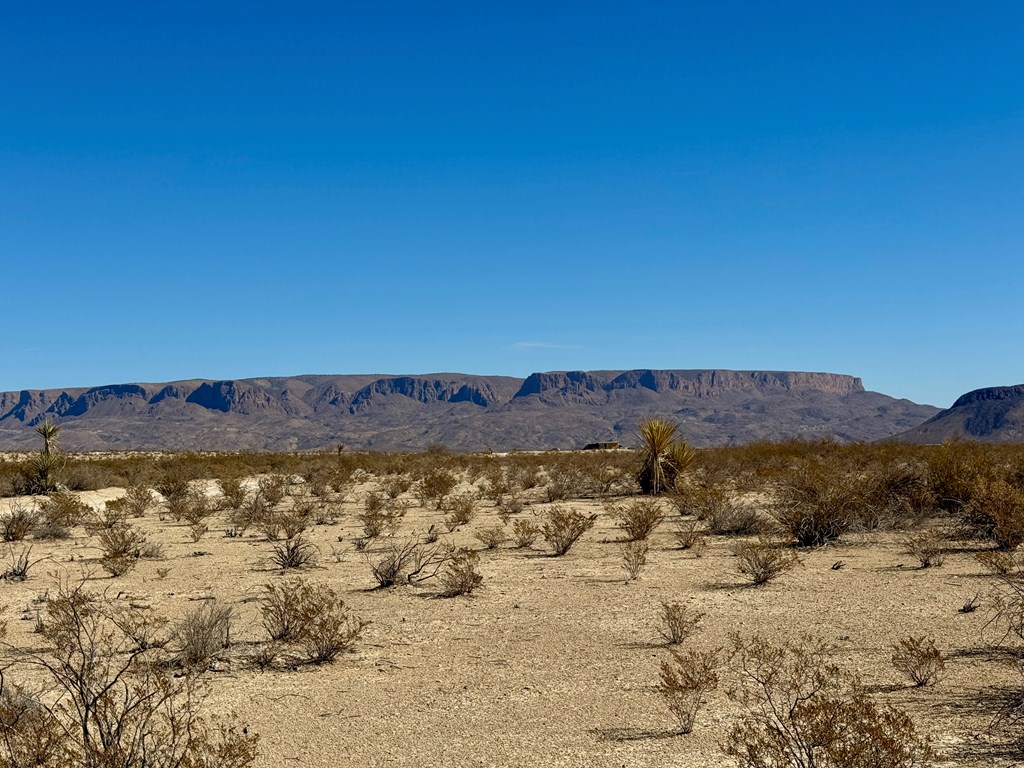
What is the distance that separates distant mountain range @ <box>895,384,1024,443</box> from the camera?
99.8m

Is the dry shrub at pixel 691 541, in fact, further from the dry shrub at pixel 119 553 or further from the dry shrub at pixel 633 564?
the dry shrub at pixel 119 553

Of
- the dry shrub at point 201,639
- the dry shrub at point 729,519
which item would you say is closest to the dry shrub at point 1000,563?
the dry shrub at point 729,519

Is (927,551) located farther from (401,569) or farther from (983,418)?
(983,418)

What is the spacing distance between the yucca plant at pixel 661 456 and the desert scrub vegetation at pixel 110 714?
15.7 meters

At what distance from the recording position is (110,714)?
5715 mm

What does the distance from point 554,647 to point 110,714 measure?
169 inches

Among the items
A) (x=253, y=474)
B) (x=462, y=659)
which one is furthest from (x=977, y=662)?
(x=253, y=474)

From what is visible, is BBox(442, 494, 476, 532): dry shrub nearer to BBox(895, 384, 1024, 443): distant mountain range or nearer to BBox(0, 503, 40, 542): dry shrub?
BBox(0, 503, 40, 542): dry shrub

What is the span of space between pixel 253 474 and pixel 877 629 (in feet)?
101

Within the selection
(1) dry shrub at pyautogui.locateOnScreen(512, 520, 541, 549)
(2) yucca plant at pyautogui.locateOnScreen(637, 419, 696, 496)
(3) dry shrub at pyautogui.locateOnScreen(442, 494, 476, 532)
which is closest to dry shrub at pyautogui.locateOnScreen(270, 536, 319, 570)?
(1) dry shrub at pyautogui.locateOnScreen(512, 520, 541, 549)

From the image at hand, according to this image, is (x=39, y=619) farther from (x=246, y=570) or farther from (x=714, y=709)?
(x=714, y=709)

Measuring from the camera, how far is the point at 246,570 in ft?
43.2

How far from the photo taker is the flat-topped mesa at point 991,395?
110 metres

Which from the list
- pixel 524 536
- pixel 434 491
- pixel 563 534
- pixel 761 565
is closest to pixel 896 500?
pixel 761 565
